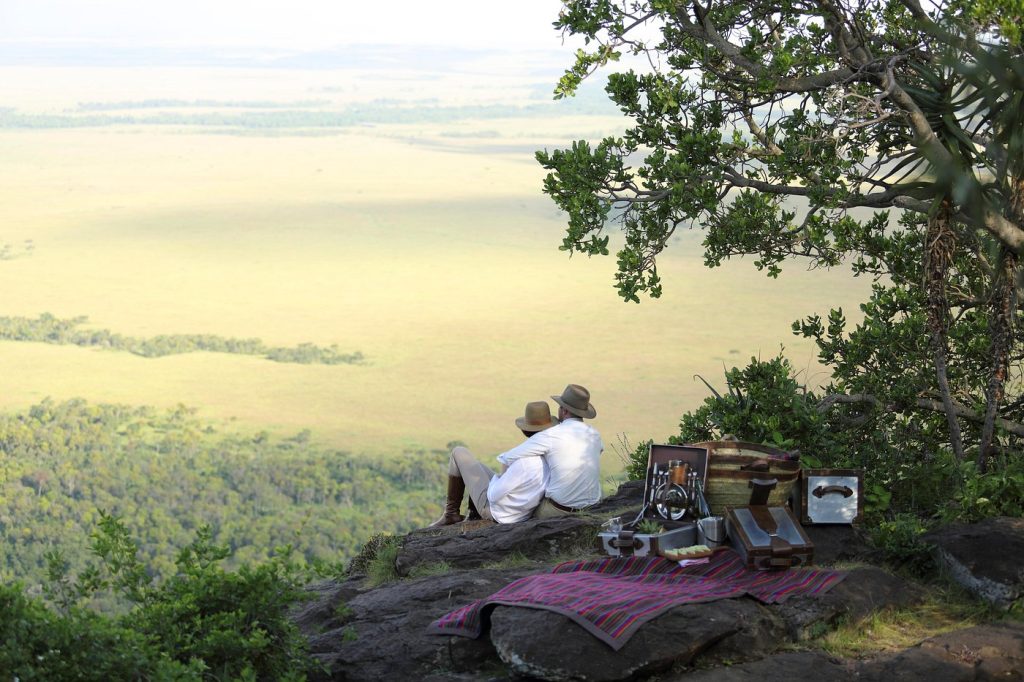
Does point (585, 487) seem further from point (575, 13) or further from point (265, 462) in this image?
point (265, 462)

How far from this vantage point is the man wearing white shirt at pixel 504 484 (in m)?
7.56

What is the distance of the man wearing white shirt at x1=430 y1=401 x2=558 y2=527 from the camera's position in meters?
7.56

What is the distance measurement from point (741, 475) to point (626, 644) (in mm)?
1773

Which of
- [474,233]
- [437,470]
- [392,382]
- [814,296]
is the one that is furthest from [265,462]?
[474,233]

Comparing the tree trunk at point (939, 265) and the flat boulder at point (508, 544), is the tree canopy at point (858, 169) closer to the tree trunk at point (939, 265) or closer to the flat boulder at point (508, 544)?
the tree trunk at point (939, 265)

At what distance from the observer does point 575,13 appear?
8.15 metres

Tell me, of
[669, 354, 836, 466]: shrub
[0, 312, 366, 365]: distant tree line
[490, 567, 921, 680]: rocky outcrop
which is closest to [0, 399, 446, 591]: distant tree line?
[0, 312, 366, 365]: distant tree line

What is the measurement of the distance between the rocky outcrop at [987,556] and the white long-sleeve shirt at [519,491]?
2.45 metres

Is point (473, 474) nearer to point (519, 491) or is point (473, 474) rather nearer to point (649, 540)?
point (519, 491)

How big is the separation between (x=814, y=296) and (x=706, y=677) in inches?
4011

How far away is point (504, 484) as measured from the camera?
7578 mm

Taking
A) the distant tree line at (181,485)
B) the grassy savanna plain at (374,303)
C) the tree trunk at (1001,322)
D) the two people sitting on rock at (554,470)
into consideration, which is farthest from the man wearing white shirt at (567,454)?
the grassy savanna plain at (374,303)

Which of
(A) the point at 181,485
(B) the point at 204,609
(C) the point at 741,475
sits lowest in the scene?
(A) the point at 181,485

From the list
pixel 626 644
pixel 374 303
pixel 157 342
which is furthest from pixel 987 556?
pixel 374 303
